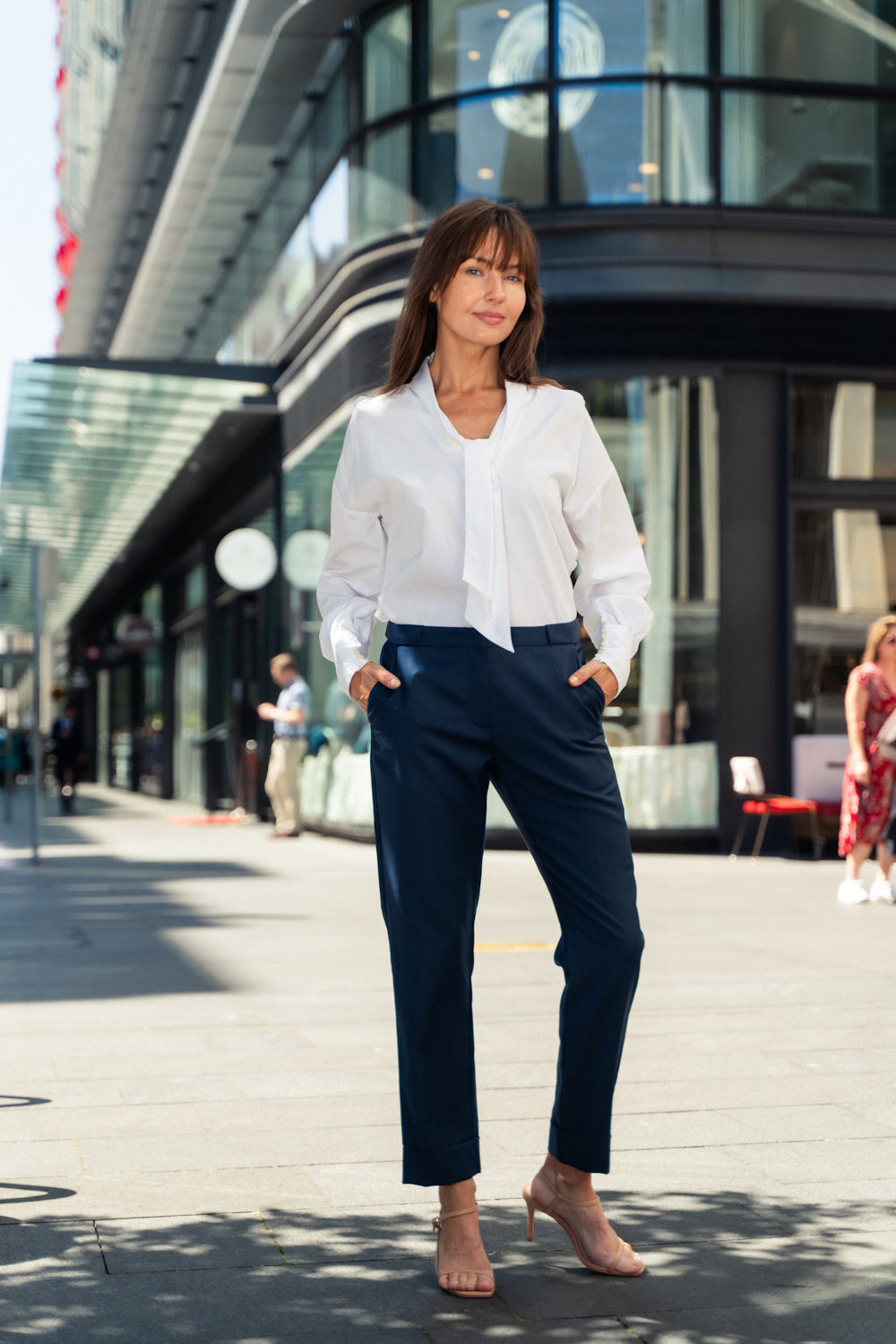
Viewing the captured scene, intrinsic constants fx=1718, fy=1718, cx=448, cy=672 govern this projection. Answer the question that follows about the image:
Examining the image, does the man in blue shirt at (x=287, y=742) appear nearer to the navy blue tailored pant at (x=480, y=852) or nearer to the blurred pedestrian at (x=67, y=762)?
the blurred pedestrian at (x=67, y=762)

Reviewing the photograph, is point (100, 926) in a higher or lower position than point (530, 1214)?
lower

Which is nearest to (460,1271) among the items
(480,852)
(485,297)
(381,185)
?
(480,852)

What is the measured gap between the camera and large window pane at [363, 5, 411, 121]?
15516 millimetres

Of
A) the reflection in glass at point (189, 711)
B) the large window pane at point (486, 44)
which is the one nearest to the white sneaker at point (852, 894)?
the large window pane at point (486, 44)

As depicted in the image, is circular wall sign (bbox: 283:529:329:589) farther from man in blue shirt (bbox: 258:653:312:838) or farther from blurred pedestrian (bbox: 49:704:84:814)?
blurred pedestrian (bbox: 49:704:84:814)

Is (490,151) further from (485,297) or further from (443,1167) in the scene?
(443,1167)

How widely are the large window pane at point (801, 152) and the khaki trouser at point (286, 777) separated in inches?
278

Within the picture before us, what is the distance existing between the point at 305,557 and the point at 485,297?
15.5 meters

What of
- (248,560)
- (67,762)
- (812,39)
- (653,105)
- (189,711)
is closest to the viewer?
(653,105)

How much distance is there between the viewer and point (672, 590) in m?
14.8

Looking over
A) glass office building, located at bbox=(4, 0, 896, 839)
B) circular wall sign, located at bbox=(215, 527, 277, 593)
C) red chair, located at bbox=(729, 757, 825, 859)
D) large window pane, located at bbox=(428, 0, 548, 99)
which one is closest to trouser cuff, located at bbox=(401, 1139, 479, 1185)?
red chair, located at bbox=(729, 757, 825, 859)

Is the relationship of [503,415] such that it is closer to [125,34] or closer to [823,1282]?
[823,1282]

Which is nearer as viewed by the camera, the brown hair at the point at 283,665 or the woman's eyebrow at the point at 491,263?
the woman's eyebrow at the point at 491,263

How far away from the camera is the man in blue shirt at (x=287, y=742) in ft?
58.0
